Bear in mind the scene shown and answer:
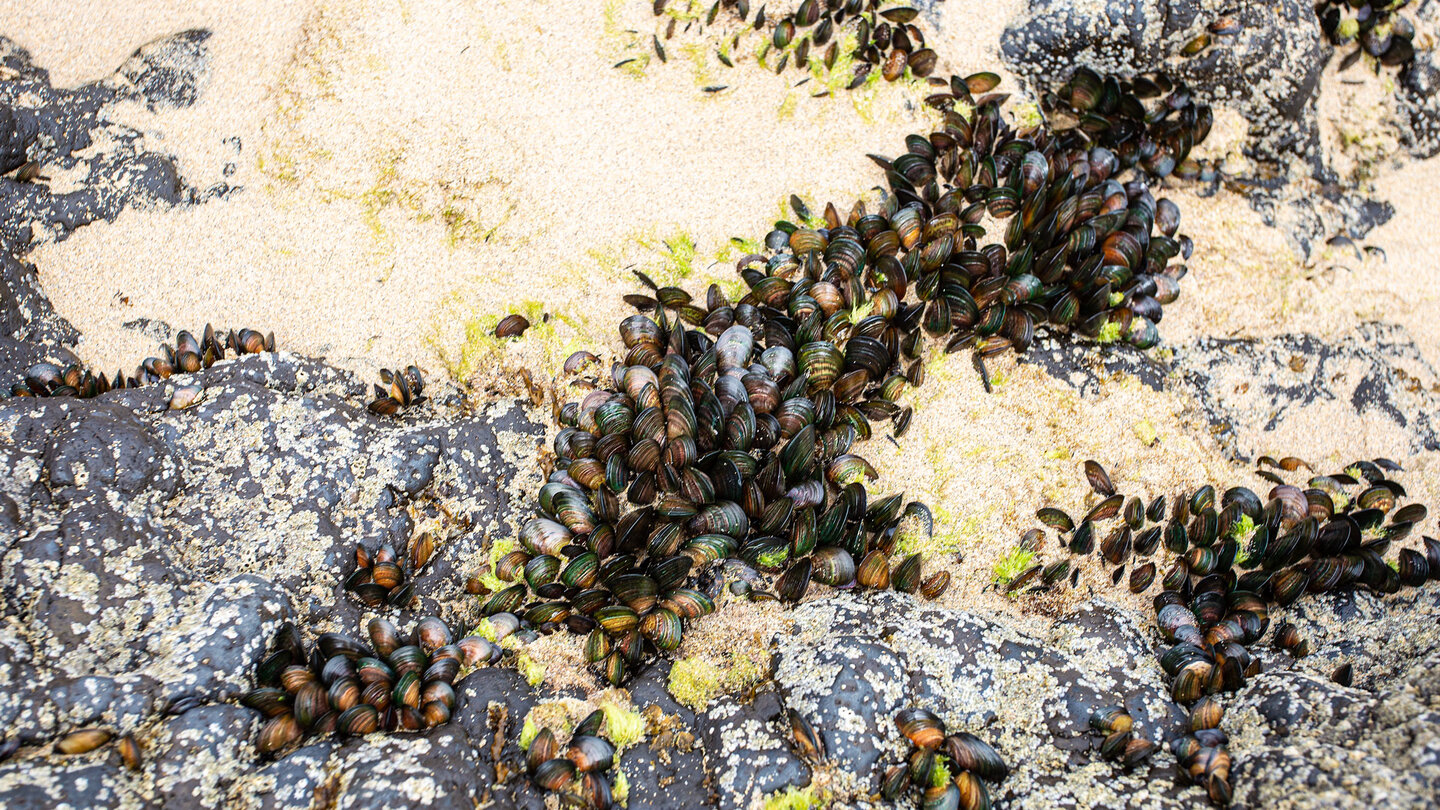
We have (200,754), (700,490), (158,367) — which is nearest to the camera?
(200,754)

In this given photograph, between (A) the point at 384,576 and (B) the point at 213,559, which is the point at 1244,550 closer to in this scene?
(A) the point at 384,576

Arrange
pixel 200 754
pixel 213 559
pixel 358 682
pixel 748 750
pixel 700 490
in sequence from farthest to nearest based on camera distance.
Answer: pixel 700 490, pixel 213 559, pixel 358 682, pixel 748 750, pixel 200 754

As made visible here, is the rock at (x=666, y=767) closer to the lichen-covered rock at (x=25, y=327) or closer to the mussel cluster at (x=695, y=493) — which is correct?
the mussel cluster at (x=695, y=493)

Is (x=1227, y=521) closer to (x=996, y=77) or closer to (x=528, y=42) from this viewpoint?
(x=996, y=77)

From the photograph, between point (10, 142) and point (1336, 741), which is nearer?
point (1336, 741)

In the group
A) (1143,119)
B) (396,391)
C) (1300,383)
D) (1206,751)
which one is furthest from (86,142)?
(1300,383)

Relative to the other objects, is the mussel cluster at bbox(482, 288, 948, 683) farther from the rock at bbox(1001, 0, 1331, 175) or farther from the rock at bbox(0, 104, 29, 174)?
the rock at bbox(0, 104, 29, 174)

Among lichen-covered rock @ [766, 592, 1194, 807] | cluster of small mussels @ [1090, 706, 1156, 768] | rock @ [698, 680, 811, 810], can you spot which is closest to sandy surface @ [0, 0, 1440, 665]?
lichen-covered rock @ [766, 592, 1194, 807]
